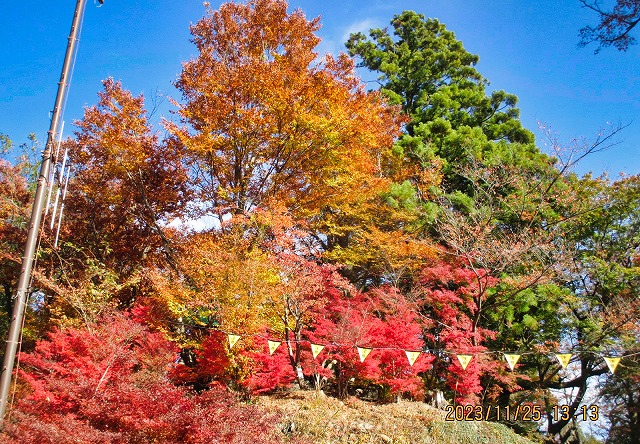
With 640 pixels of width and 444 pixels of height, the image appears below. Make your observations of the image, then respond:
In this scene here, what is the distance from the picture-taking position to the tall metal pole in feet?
15.2

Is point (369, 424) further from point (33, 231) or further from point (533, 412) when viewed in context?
point (533, 412)

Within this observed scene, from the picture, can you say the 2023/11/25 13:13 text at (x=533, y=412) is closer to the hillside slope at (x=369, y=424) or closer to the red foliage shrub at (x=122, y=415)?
the hillside slope at (x=369, y=424)

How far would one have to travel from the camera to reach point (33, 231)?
5004mm

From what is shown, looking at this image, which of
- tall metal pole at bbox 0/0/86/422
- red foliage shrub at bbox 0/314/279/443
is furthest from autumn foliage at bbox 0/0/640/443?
tall metal pole at bbox 0/0/86/422

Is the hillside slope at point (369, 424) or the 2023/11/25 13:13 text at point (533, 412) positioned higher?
the hillside slope at point (369, 424)

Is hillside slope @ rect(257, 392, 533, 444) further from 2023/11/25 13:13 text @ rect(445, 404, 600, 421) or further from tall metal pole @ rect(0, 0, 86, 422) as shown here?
tall metal pole @ rect(0, 0, 86, 422)

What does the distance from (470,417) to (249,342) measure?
6.74 meters

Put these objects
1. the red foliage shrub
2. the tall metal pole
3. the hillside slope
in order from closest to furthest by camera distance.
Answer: the tall metal pole, the red foliage shrub, the hillside slope

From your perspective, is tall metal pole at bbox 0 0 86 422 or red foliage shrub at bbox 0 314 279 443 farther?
red foliage shrub at bbox 0 314 279 443

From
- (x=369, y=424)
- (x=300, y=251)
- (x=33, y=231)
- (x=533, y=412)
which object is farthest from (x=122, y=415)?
(x=533, y=412)

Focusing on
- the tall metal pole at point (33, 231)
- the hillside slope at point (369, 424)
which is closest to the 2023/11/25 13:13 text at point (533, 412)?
the hillside slope at point (369, 424)

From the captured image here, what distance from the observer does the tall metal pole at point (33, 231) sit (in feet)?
15.2

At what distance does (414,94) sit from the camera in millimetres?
19266

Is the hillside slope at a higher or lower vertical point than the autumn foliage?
lower
